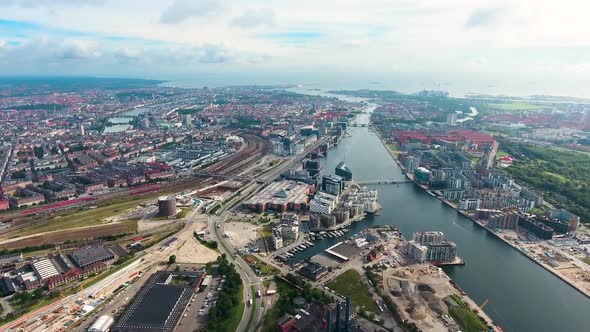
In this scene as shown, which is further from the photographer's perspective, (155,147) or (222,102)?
(222,102)

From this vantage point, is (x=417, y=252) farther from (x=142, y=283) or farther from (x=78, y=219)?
(x=78, y=219)

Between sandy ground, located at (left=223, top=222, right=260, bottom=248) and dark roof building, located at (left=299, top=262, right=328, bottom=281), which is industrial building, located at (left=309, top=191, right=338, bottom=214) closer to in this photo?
sandy ground, located at (left=223, top=222, right=260, bottom=248)

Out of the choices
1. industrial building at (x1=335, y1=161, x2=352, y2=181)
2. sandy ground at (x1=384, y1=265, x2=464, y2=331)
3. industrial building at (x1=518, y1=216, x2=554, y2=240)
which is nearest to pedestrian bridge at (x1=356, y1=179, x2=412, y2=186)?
industrial building at (x1=335, y1=161, x2=352, y2=181)

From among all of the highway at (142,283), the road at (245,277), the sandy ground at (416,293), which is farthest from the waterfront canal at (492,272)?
the highway at (142,283)

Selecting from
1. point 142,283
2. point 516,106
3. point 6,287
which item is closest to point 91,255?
point 6,287

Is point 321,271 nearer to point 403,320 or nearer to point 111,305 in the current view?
point 403,320

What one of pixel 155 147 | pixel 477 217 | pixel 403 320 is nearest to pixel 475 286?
pixel 403 320
